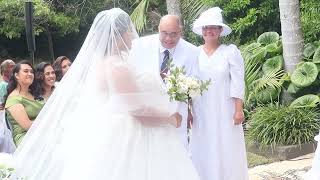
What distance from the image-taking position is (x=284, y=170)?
6.60m

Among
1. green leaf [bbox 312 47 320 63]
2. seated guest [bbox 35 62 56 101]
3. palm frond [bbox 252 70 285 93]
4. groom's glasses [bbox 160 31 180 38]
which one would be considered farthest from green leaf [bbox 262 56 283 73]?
seated guest [bbox 35 62 56 101]

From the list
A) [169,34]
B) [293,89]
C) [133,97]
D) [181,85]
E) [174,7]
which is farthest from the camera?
[174,7]

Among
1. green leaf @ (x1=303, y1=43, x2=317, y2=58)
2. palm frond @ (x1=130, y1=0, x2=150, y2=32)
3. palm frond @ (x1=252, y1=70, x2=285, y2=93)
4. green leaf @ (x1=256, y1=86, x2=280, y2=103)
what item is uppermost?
palm frond @ (x1=130, y1=0, x2=150, y2=32)

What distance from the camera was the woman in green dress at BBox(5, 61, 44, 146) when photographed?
5.19 m

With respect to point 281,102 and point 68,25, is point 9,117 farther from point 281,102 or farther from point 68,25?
point 68,25

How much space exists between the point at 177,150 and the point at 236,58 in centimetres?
139

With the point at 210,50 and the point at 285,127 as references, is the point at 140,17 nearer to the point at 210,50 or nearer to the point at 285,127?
the point at 285,127

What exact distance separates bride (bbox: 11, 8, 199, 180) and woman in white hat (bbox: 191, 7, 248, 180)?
3.53ft

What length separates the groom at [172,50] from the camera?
4898mm

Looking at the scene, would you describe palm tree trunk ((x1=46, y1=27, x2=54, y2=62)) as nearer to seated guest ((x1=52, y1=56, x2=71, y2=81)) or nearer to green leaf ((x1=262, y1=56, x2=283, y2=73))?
green leaf ((x1=262, y1=56, x2=283, y2=73))

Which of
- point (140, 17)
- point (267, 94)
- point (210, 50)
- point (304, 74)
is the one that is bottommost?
point (267, 94)

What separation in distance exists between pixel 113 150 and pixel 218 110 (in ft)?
5.17

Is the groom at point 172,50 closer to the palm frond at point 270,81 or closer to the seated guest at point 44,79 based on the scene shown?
the seated guest at point 44,79

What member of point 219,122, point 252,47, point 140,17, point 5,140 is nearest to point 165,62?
point 219,122
